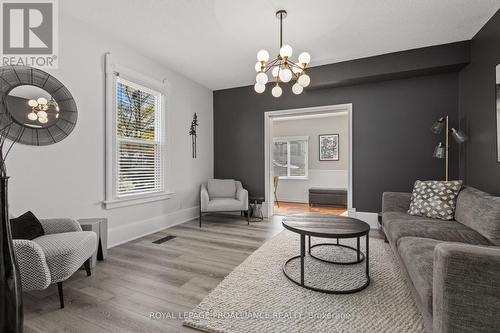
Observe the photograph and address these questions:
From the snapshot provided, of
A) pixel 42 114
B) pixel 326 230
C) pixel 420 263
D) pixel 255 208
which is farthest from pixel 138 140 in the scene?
pixel 420 263

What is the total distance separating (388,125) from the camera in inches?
155

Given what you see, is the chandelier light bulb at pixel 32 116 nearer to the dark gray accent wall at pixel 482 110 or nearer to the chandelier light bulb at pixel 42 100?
the chandelier light bulb at pixel 42 100

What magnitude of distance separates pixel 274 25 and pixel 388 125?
2490mm

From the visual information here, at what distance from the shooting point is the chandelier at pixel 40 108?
2.36 metres

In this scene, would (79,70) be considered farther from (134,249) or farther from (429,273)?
(429,273)

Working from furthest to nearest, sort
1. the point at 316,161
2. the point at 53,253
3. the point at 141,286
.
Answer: the point at 316,161 → the point at 141,286 → the point at 53,253

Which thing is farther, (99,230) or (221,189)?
(221,189)

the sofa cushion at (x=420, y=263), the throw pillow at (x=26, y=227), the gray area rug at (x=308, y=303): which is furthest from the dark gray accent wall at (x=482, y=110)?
the throw pillow at (x=26, y=227)

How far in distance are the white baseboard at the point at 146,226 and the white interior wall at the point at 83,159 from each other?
13mm

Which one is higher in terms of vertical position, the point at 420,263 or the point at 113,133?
the point at 113,133

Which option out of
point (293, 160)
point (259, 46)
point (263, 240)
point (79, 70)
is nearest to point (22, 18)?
point (79, 70)

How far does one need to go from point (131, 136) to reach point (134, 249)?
5.13 feet

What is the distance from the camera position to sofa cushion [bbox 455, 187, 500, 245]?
196cm

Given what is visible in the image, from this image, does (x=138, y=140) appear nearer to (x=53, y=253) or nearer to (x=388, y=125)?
(x=53, y=253)
